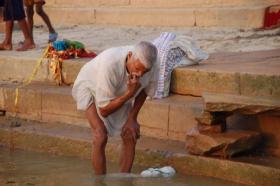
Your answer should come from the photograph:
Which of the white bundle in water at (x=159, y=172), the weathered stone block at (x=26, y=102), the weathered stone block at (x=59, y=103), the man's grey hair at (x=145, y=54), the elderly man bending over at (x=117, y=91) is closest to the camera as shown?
the man's grey hair at (x=145, y=54)

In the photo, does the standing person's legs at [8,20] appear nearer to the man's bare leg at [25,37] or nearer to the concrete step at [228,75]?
the man's bare leg at [25,37]

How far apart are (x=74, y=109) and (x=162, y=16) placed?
3842 millimetres

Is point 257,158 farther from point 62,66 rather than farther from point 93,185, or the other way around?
point 62,66

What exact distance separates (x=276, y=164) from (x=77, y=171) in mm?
1840

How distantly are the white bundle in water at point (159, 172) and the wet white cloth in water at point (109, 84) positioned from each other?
0.49 m

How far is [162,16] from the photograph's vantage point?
39.5 ft

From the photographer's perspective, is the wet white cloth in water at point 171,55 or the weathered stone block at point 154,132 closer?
the weathered stone block at point 154,132

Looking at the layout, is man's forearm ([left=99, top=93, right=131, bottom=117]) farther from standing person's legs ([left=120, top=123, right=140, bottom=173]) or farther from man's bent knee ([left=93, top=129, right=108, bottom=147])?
standing person's legs ([left=120, top=123, right=140, bottom=173])

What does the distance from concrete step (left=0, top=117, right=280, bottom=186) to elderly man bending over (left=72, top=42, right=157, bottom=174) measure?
50 cm

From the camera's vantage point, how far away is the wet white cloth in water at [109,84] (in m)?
6.26

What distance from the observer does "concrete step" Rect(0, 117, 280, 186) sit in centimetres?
662

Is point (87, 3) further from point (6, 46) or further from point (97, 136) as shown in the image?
point (97, 136)

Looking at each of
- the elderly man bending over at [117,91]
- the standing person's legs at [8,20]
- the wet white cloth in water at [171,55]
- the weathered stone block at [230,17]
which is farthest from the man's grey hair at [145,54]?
the weathered stone block at [230,17]

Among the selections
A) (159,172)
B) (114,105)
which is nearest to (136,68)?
(114,105)
